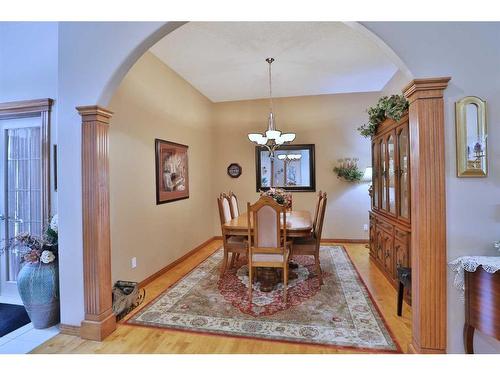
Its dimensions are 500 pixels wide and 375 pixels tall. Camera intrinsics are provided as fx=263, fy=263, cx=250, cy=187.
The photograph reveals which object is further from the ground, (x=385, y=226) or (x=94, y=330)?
(x=385, y=226)

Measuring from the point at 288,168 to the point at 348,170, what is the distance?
3.82 ft

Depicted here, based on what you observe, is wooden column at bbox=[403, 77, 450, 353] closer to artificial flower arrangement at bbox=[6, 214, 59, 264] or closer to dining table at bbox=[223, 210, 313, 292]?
dining table at bbox=[223, 210, 313, 292]

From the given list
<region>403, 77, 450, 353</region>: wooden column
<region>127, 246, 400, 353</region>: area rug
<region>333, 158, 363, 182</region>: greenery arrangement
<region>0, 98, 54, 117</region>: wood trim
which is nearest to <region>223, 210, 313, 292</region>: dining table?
<region>127, 246, 400, 353</region>: area rug

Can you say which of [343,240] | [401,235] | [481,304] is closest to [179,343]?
[481,304]

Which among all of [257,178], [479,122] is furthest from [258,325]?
[257,178]

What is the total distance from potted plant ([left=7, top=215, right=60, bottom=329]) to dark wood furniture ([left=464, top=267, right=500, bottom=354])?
3102mm

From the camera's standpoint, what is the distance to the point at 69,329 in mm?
2195

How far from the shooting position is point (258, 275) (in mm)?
3441

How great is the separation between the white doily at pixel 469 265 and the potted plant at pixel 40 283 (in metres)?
3.07

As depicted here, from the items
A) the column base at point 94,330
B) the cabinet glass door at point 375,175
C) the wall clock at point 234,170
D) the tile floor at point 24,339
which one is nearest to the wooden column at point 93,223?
the column base at point 94,330

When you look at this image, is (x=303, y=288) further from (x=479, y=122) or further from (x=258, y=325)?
(x=479, y=122)

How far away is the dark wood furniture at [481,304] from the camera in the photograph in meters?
1.37

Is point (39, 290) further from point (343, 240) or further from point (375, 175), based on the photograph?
point (343, 240)

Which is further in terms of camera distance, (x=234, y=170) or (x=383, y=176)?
(x=234, y=170)
